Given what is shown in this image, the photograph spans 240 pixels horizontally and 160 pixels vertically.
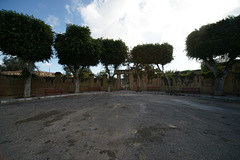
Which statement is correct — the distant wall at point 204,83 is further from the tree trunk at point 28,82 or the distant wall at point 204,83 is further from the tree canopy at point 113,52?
the tree trunk at point 28,82

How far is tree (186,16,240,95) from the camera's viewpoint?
351 inches

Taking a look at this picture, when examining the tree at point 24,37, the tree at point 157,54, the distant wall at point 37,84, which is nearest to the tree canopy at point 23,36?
the tree at point 24,37

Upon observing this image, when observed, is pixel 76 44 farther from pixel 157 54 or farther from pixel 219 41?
pixel 219 41

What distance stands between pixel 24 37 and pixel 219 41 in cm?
2030

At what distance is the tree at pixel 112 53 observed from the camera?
16286 millimetres

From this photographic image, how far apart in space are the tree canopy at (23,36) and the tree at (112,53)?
27.8 ft

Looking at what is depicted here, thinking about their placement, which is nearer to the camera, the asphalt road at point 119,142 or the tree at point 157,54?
the asphalt road at point 119,142

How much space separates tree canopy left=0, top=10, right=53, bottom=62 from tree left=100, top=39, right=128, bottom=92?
8.46m

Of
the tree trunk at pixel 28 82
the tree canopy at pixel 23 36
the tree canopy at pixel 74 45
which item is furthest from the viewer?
the tree canopy at pixel 74 45

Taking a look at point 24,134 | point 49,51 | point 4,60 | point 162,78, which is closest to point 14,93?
point 49,51

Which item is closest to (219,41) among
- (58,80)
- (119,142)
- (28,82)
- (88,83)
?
(119,142)

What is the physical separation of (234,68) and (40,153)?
19.1m

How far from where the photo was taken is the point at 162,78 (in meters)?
18.6

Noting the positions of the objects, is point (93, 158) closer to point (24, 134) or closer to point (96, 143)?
point (96, 143)
